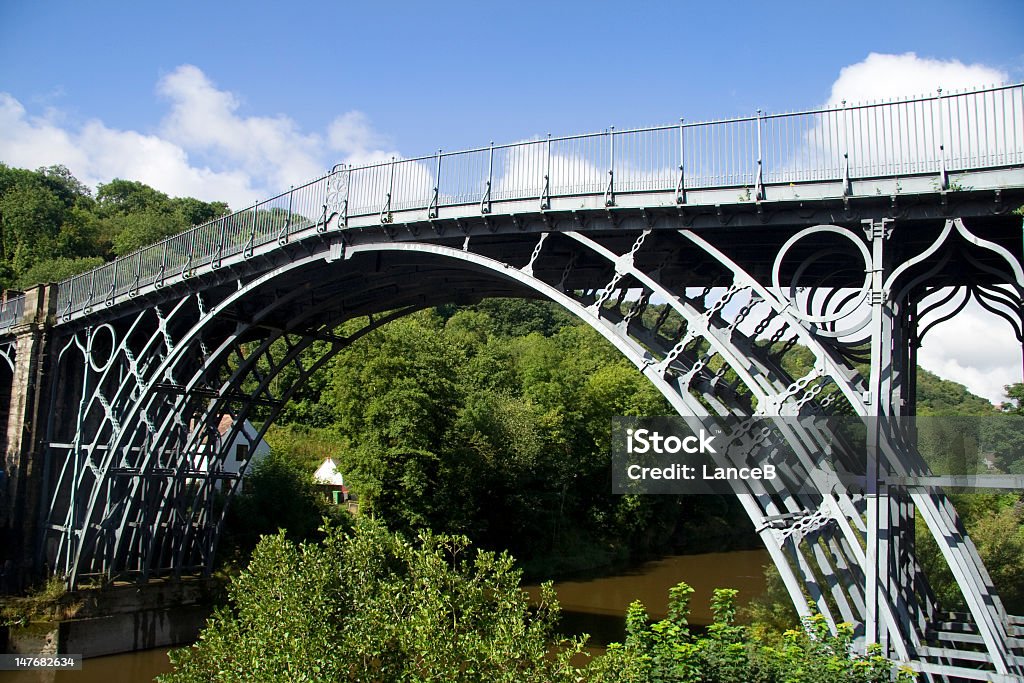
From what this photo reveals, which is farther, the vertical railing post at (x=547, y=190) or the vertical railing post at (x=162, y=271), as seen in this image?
the vertical railing post at (x=162, y=271)

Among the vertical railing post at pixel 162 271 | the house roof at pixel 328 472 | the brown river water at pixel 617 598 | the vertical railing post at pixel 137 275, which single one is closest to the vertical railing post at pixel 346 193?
the vertical railing post at pixel 162 271

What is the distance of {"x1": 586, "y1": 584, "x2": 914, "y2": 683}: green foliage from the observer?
25.8 ft

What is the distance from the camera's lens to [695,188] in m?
11.4

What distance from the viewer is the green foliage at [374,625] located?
829 cm

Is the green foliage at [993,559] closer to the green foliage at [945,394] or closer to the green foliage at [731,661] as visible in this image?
the green foliage at [731,661]

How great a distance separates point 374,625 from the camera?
8.92m

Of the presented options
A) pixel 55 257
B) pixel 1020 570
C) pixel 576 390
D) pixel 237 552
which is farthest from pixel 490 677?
pixel 55 257

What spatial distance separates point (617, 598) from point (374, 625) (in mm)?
23416

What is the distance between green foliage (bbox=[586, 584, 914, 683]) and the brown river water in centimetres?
A: 1447

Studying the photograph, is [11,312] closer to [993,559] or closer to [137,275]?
[137,275]

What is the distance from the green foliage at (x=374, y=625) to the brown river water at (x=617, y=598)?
12.3 m

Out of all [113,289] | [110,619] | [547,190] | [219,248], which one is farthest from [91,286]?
[547,190]

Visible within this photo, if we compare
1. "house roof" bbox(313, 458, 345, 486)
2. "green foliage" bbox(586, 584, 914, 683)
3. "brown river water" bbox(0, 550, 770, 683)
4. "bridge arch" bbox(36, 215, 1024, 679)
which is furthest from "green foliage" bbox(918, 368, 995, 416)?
"green foliage" bbox(586, 584, 914, 683)

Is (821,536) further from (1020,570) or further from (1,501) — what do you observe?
(1,501)
